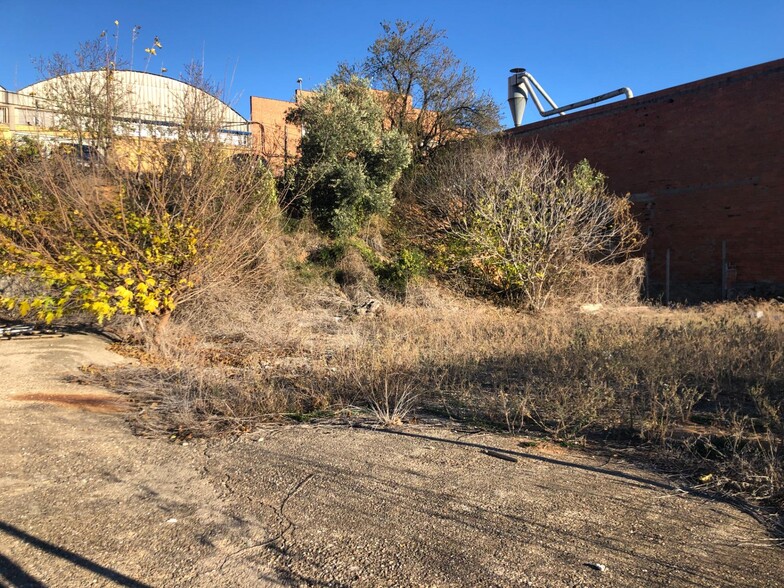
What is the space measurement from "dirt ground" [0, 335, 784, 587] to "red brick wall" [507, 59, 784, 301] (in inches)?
655

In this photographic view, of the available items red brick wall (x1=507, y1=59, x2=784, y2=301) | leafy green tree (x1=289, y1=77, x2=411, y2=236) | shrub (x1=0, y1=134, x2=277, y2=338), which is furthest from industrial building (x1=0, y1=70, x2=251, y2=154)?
red brick wall (x1=507, y1=59, x2=784, y2=301)

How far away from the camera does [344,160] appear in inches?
703

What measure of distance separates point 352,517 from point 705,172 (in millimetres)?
19347

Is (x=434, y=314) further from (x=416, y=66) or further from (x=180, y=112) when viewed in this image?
(x=416, y=66)

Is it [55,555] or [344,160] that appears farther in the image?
[344,160]

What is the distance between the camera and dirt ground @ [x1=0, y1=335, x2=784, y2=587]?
9.77ft

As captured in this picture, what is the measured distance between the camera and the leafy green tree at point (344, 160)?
1752cm

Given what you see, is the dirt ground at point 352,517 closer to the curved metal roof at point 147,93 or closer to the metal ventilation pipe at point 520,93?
the curved metal roof at point 147,93

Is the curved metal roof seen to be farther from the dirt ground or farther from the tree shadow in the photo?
the tree shadow

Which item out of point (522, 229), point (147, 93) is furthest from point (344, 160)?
point (147, 93)

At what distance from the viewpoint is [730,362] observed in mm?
7035

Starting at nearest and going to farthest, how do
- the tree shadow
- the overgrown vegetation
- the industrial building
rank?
1. the tree shadow
2. the overgrown vegetation
3. the industrial building

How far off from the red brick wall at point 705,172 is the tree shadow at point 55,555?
19393 millimetres

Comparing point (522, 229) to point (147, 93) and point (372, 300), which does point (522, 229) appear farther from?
point (147, 93)
